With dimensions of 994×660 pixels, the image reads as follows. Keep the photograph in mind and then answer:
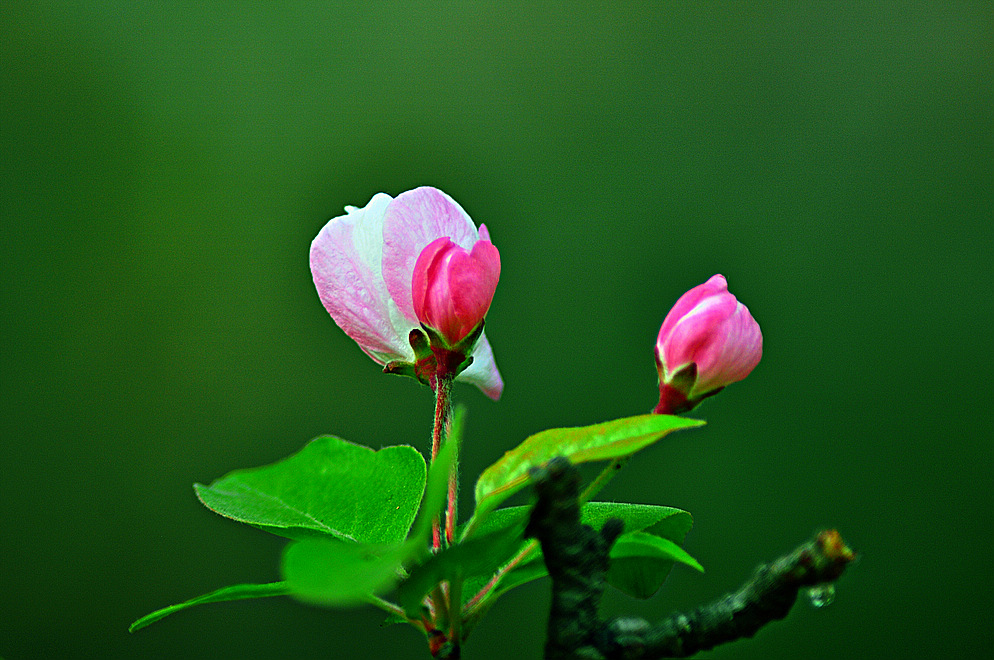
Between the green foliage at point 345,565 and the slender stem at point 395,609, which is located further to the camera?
the slender stem at point 395,609

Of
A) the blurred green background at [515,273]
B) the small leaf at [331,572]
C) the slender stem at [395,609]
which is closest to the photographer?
the small leaf at [331,572]

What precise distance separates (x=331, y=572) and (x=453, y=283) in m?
0.13

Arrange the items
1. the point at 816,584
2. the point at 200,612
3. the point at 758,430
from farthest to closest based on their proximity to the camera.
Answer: the point at 758,430
the point at 200,612
the point at 816,584

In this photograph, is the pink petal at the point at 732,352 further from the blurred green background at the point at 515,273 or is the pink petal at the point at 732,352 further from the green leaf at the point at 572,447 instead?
the blurred green background at the point at 515,273

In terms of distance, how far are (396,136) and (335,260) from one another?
2.09 meters

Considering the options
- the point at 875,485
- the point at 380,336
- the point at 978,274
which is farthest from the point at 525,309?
the point at 380,336

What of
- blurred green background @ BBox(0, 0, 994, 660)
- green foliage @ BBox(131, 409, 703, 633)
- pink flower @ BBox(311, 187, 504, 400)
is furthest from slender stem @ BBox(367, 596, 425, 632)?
blurred green background @ BBox(0, 0, 994, 660)

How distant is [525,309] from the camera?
7.29 feet

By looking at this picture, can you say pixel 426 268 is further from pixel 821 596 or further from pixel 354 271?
pixel 821 596

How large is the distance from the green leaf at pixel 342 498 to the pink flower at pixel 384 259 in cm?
6

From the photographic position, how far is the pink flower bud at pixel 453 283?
29 cm

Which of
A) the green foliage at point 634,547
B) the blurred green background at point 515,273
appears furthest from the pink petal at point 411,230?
the blurred green background at point 515,273

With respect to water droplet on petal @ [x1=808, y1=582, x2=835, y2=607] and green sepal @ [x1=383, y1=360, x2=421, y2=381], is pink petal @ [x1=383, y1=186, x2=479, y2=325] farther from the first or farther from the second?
water droplet on petal @ [x1=808, y1=582, x2=835, y2=607]

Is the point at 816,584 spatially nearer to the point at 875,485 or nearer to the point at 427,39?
the point at 875,485
